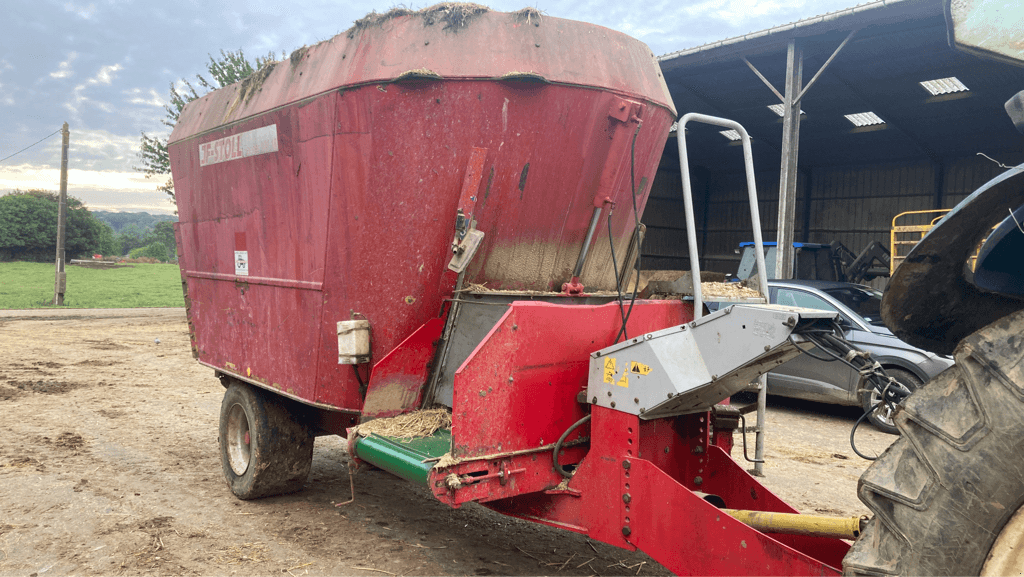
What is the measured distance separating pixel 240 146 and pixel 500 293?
2.15 meters

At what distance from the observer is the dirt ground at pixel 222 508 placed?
3762 mm

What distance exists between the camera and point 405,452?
3223 mm

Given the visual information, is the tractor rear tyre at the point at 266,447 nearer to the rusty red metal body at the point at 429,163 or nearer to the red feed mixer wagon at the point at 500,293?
the red feed mixer wagon at the point at 500,293

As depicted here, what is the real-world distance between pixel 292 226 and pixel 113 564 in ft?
6.72

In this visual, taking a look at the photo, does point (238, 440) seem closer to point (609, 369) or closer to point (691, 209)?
point (609, 369)

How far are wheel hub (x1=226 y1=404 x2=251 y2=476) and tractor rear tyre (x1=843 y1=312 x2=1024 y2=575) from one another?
4.14 meters

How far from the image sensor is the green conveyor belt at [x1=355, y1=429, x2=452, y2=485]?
9.98 ft

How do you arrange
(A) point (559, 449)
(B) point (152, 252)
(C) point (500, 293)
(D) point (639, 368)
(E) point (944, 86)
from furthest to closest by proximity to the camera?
(B) point (152, 252) < (E) point (944, 86) < (C) point (500, 293) < (A) point (559, 449) < (D) point (639, 368)

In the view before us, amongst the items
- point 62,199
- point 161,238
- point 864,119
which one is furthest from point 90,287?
point 161,238

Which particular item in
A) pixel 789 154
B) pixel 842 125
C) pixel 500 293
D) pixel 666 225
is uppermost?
pixel 842 125

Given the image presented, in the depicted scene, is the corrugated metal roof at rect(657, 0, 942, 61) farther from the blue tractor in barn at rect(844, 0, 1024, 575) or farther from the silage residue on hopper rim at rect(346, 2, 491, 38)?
the blue tractor in barn at rect(844, 0, 1024, 575)

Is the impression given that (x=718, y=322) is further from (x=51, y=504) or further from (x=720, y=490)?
(x=51, y=504)

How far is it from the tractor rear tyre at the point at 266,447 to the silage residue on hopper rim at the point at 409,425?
4.29ft

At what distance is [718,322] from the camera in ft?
8.34
